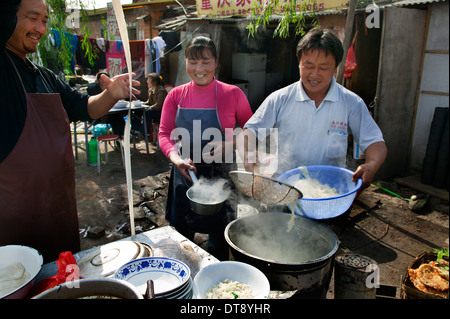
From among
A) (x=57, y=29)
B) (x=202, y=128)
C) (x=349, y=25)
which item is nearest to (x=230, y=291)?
(x=202, y=128)

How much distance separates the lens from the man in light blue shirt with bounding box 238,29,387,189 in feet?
7.28

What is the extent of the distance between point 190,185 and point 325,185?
118 cm

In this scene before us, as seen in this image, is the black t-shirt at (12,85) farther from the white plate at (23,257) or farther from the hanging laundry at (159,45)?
the hanging laundry at (159,45)

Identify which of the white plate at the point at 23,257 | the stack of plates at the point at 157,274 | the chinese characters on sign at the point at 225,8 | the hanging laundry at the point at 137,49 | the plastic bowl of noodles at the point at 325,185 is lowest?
the stack of plates at the point at 157,274

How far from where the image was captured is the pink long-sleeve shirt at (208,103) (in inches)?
112

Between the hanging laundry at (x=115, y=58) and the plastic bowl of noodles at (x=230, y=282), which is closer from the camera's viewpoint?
the plastic bowl of noodles at (x=230, y=282)

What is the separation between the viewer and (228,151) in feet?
9.09

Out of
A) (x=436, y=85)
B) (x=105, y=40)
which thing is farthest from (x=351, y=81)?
(x=105, y=40)

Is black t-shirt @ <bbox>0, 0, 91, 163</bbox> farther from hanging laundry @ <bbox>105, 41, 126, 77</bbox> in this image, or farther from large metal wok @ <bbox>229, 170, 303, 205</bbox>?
hanging laundry @ <bbox>105, 41, 126, 77</bbox>

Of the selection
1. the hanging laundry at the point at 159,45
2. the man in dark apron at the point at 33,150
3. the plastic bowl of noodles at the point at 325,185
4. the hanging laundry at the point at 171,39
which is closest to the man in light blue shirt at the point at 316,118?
the plastic bowl of noodles at the point at 325,185

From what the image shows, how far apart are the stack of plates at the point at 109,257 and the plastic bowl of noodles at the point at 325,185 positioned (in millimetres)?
1050

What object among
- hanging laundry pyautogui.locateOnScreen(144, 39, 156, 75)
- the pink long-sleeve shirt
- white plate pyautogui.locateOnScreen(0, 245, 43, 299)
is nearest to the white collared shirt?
the pink long-sleeve shirt

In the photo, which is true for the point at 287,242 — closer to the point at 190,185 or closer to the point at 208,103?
the point at 190,185

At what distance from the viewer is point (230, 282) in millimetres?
1652
